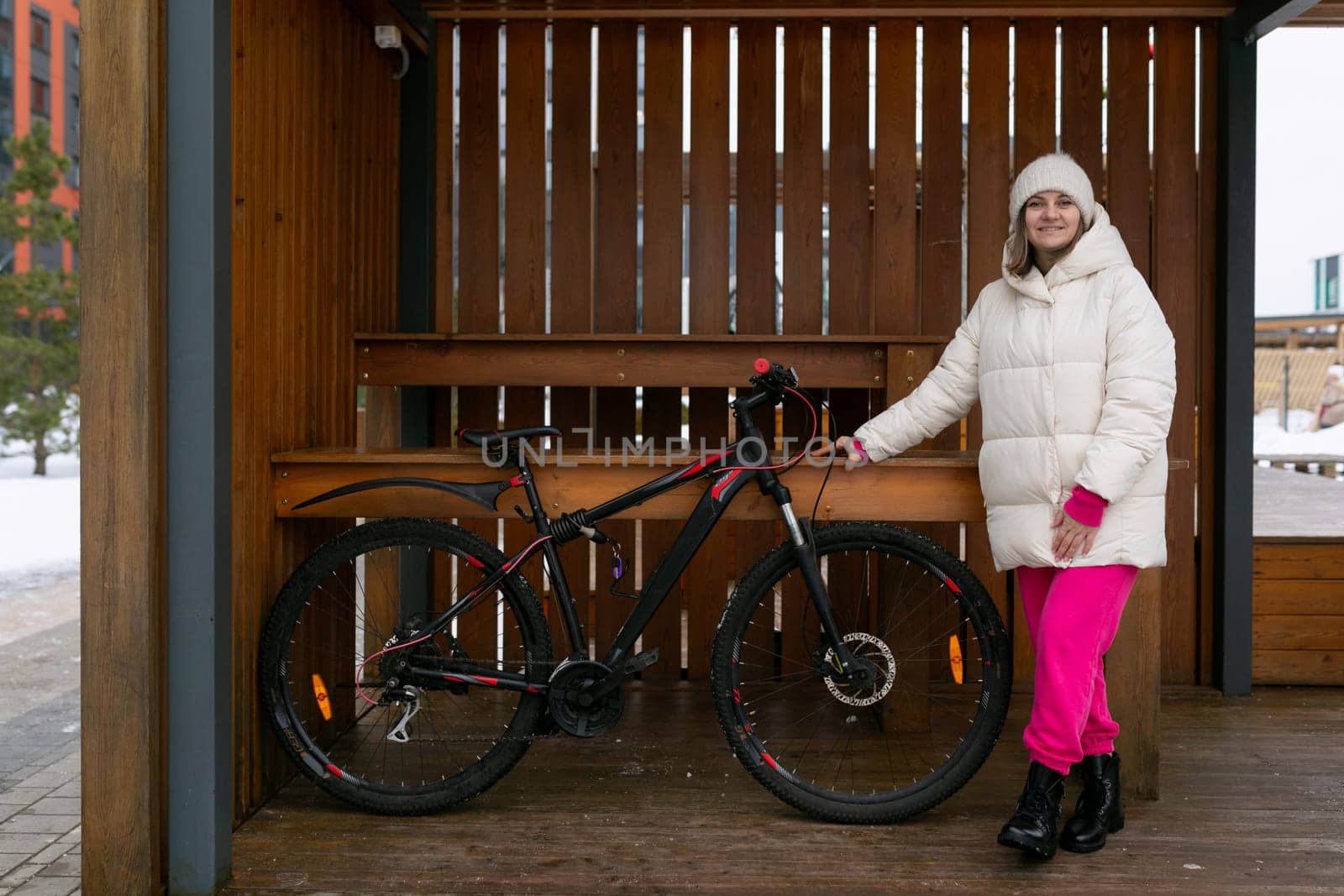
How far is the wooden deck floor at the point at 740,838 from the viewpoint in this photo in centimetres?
281

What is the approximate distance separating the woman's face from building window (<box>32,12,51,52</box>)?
654 inches

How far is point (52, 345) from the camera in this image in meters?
15.1

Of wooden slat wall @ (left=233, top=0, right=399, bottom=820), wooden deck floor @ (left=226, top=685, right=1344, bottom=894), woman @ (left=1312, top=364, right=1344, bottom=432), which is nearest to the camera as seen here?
wooden deck floor @ (left=226, top=685, right=1344, bottom=894)

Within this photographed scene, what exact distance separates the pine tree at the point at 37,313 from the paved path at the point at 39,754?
9.47 m

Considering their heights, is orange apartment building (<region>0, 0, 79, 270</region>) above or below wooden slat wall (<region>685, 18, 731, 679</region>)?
above

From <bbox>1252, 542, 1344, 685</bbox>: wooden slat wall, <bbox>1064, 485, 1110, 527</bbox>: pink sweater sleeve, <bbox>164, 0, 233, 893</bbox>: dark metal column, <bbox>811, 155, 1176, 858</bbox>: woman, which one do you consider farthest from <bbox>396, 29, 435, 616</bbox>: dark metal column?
<bbox>1252, 542, 1344, 685</bbox>: wooden slat wall

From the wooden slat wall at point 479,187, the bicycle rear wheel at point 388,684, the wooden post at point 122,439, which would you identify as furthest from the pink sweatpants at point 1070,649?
the wooden slat wall at point 479,187

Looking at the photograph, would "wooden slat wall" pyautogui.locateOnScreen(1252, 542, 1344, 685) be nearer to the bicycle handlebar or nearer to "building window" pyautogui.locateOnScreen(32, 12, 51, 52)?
the bicycle handlebar

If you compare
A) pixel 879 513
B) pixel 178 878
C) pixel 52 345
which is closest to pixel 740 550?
pixel 879 513

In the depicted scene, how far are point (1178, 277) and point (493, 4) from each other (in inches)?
104

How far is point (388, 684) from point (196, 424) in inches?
35.0

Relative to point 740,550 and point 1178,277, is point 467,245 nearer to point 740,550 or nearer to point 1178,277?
point 740,550

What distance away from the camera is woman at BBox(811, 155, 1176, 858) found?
113 inches

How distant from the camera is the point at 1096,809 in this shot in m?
3.04
